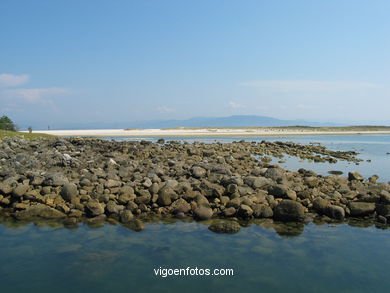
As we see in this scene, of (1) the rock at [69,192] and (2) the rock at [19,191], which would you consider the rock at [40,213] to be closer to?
(1) the rock at [69,192]

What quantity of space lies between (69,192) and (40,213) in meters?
1.38

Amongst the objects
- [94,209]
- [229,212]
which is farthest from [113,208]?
[229,212]

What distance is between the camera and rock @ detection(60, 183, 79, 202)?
44.1ft

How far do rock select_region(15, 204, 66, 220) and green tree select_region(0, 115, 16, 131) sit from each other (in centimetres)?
4476

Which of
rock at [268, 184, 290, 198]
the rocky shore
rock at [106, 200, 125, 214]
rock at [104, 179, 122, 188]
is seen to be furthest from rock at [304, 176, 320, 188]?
rock at [106, 200, 125, 214]

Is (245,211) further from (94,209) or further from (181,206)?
(94,209)

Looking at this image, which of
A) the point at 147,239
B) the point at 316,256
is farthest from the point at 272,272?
the point at 147,239

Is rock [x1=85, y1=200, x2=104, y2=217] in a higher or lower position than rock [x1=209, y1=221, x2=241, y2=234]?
higher

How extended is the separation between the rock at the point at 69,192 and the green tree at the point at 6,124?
145 ft

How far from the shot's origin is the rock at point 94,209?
12.5 meters

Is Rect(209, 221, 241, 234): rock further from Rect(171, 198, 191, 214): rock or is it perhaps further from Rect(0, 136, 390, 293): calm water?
Rect(171, 198, 191, 214): rock

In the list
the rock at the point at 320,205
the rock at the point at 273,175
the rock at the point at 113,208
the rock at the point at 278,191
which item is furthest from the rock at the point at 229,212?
the rock at the point at 273,175

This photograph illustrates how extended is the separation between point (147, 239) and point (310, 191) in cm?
790

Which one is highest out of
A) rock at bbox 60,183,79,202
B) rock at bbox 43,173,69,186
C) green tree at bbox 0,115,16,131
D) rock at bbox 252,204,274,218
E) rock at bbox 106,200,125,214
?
green tree at bbox 0,115,16,131
